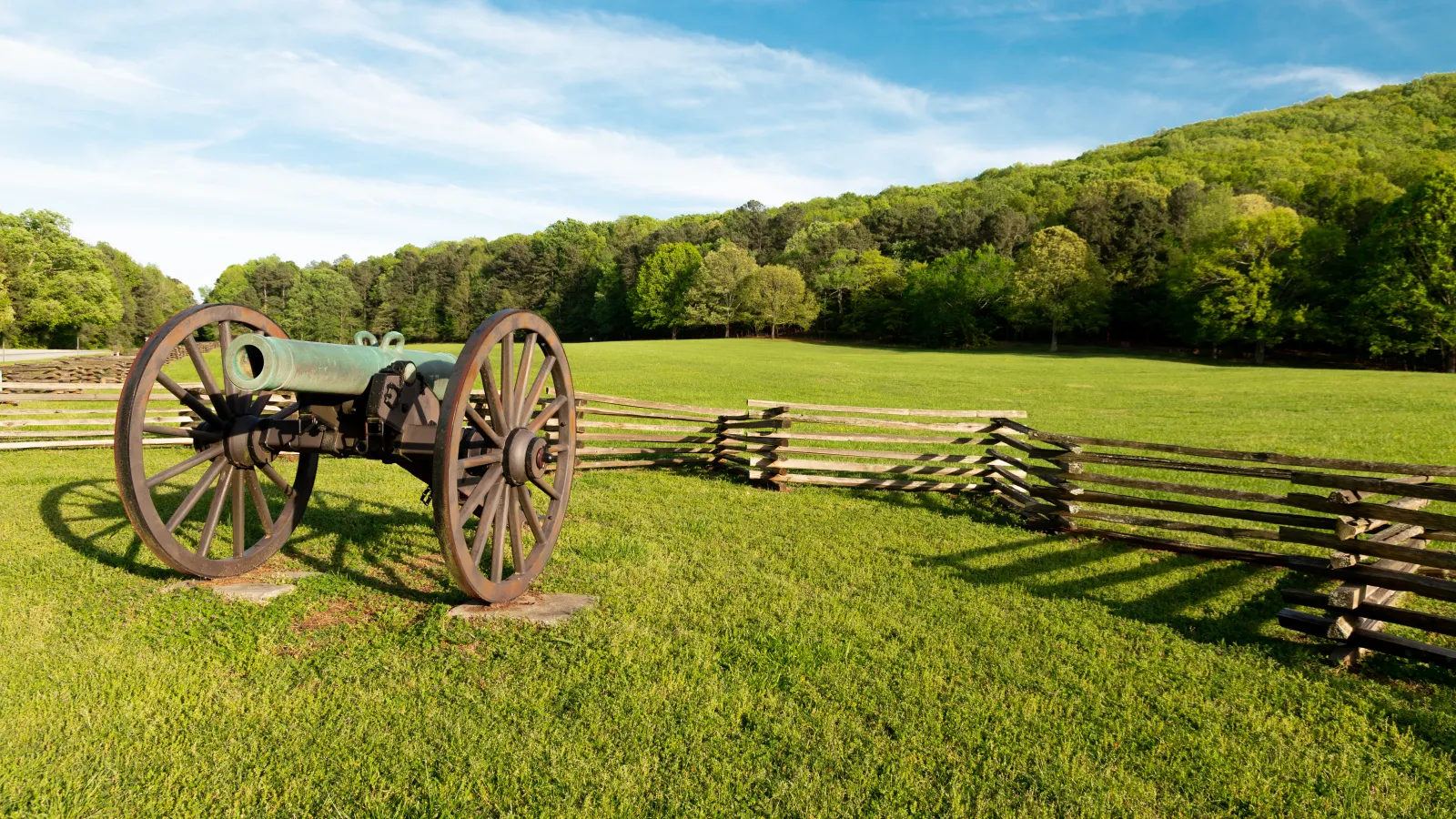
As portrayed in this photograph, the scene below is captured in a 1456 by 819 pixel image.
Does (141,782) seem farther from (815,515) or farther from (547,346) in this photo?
(815,515)

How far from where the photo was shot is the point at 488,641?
4945mm

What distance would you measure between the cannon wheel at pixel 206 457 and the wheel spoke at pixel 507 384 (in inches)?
65.5

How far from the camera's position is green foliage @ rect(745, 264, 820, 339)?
236 ft

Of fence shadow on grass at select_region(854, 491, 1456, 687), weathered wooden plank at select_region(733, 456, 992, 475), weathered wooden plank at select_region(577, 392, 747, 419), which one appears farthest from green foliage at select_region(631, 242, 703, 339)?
fence shadow on grass at select_region(854, 491, 1456, 687)

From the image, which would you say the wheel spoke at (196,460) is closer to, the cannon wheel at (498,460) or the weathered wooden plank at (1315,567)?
the cannon wheel at (498,460)

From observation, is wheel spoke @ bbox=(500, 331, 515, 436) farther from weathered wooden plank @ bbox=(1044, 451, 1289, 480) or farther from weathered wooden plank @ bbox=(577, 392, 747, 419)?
weathered wooden plank @ bbox=(577, 392, 747, 419)

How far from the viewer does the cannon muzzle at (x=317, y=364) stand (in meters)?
4.34

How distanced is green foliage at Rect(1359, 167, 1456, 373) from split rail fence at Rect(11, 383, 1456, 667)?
38483 mm

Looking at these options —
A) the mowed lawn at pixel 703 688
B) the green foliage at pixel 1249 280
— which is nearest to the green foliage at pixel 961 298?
the green foliage at pixel 1249 280

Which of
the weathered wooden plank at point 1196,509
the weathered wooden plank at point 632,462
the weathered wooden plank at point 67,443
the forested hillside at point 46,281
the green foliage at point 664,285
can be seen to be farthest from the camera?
the green foliage at point 664,285

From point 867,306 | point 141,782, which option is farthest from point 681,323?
point 141,782

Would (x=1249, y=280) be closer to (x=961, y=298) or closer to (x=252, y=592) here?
(x=961, y=298)

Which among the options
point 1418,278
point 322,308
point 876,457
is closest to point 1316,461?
point 876,457

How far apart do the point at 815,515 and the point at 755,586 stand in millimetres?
2799
